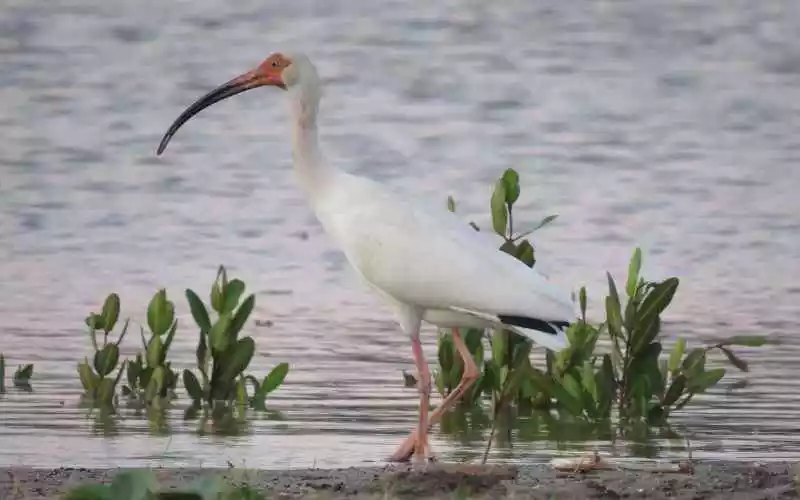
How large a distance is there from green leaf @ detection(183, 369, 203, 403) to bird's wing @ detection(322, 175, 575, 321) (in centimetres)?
87

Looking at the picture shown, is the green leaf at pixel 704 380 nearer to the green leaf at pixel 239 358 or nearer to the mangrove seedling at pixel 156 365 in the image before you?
the green leaf at pixel 239 358

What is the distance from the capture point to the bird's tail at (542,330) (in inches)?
320

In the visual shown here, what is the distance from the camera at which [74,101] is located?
17906 millimetres

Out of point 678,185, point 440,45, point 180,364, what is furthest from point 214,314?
point 440,45

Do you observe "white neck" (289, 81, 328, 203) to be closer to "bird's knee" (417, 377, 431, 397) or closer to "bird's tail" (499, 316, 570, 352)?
"bird's knee" (417, 377, 431, 397)

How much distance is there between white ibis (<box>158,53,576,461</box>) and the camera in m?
8.27

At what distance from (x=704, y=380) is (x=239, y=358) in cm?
191

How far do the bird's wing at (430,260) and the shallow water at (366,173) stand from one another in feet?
1.77

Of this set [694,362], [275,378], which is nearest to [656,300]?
[694,362]

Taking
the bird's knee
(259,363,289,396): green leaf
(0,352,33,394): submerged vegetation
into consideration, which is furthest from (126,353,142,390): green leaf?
the bird's knee

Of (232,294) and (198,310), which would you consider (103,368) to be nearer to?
(198,310)

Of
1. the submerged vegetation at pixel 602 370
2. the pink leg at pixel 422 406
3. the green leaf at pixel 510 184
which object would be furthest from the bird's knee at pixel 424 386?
the green leaf at pixel 510 184

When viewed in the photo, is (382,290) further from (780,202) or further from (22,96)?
(22,96)

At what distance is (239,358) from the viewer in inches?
362
